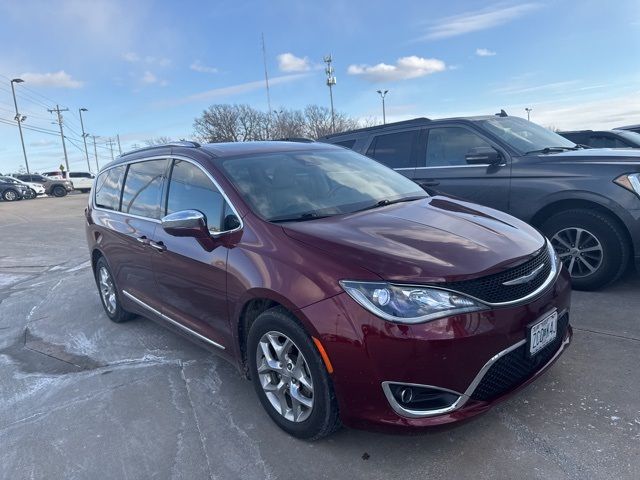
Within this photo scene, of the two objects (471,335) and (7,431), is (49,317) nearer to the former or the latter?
(7,431)

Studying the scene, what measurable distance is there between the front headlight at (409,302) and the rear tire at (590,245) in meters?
2.88

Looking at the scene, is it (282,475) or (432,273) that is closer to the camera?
(432,273)

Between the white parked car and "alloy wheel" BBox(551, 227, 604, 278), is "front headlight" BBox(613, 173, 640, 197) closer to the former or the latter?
"alloy wheel" BBox(551, 227, 604, 278)

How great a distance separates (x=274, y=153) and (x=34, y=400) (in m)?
2.57

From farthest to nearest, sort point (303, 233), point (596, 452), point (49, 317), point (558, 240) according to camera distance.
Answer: point (49, 317) < point (558, 240) < point (303, 233) < point (596, 452)

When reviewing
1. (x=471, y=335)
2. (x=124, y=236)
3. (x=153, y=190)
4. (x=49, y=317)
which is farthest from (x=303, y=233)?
(x=49, y=317)

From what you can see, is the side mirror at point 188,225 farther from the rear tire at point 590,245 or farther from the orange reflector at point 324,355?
the rear tire at point 590,245

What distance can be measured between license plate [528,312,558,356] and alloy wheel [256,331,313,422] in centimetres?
117

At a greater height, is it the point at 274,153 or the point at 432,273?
the point at 274,153

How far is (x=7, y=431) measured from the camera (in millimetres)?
3223

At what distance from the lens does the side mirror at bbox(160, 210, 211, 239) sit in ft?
9.93

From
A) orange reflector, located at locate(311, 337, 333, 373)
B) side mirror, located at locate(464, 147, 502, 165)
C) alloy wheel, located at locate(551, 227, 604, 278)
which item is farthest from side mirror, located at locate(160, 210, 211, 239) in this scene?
alloy wheel, located at locate(551, 227, 604, 278)

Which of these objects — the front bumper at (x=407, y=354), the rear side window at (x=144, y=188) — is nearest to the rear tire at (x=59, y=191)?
the rear side window at (x=144, y=188)

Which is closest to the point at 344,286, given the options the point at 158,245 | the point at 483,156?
the point at 158,245
